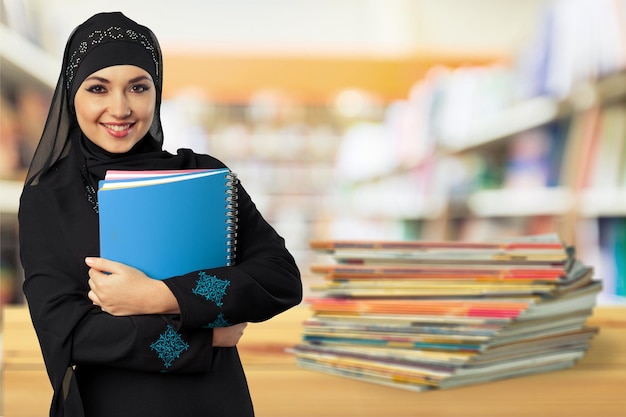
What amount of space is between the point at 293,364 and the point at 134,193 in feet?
1.53

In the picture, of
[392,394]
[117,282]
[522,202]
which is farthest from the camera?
[522,202]

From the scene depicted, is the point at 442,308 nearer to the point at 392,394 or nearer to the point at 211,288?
the point at 392,394

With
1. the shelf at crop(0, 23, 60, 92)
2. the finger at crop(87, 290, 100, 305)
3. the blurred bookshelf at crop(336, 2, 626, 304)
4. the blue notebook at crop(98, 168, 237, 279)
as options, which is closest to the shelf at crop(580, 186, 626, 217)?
the blurred bookshelf at crop(336, 2, 626, 304)

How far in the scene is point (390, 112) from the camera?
689cm

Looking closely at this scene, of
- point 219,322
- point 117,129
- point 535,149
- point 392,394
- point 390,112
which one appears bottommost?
point 392,394

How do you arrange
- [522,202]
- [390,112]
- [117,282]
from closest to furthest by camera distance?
1. [117,282]
2. [522,202]
3. [390,112]

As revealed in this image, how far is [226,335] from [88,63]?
36 centimetres

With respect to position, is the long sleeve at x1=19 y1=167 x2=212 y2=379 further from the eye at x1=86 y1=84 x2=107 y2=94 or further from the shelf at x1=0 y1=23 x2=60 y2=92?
the shelf at x1=0 y1=23 x2=60 y2=92

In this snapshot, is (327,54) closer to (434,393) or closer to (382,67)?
(382,67)

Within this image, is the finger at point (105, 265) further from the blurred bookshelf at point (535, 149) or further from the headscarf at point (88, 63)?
the blurred bookshelf at point (535, 149)

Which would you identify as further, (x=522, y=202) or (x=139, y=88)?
(x=522, y=202)

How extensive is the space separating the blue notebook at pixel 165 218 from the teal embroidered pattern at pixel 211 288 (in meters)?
0.02

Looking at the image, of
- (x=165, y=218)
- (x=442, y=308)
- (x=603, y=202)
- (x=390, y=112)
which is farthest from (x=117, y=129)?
(x=390, y=112)

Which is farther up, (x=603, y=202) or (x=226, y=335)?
(x=603, y=202)
